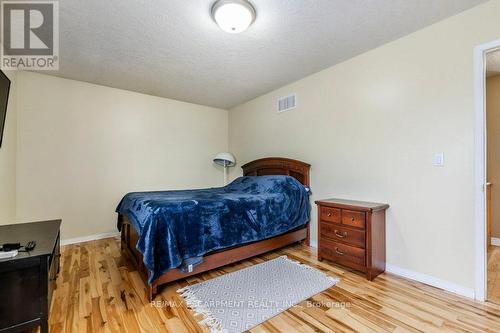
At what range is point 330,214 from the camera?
2.69 meters

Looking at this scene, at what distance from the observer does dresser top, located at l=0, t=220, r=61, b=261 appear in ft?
4.73

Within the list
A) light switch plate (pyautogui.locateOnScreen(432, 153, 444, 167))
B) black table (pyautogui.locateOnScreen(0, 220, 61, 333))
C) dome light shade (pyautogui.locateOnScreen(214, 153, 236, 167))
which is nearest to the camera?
black table (pyautogui.locateOnScreen(0, 220, 61, 333))

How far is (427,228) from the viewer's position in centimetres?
229

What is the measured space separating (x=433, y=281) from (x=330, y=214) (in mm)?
1090

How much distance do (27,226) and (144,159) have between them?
7.00 feet

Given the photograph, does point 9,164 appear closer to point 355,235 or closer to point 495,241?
point 355,235

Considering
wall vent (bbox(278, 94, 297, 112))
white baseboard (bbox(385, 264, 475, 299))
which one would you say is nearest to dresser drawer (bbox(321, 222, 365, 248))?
white baseboard (bbox(385, 264, 475, 299))

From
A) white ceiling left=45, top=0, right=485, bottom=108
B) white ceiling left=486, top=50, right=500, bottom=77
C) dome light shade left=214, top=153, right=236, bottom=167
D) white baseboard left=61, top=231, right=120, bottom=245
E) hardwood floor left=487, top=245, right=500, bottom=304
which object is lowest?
hardwood floor left=487, top=245, right=500, bottom=304

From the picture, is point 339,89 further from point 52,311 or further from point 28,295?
point 52,311

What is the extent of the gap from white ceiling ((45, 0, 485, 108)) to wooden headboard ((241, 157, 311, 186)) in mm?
1268

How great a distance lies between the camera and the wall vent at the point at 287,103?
3.67 m

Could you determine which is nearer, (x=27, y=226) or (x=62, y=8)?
(x=62, y=8)

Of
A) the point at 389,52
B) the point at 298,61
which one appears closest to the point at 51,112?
the point at 298,61

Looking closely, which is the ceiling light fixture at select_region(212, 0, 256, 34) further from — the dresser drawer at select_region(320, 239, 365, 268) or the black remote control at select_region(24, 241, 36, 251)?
the dresser drawer at select_region(320, 239, 365, 268)
